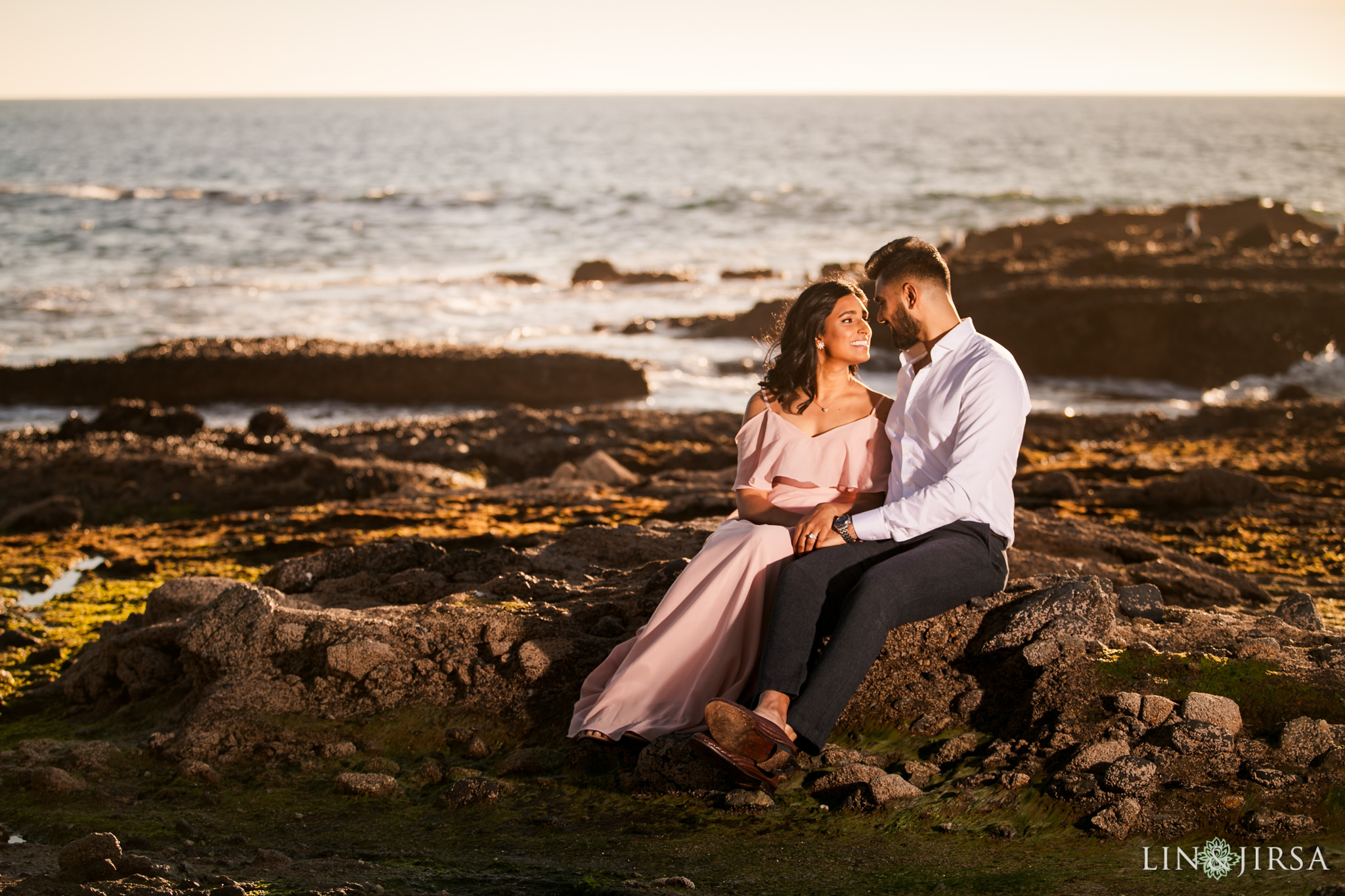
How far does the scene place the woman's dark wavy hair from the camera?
4422 millimetres

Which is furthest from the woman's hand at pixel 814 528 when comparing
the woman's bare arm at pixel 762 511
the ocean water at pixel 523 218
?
the ocean water at pixel 523 218

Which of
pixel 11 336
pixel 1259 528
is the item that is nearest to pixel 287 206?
pixel 11 336

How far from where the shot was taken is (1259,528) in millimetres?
8078

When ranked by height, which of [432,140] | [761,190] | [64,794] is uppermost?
[432,140]

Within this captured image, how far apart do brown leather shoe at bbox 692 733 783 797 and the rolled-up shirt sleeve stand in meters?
0.94

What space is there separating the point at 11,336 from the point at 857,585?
803 inches

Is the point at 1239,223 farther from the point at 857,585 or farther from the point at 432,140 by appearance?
the point at 432,140

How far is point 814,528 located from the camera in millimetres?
4047

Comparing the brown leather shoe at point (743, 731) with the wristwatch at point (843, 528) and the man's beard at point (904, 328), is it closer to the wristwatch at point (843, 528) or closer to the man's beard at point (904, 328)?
the wristwatch at point (843, 528)

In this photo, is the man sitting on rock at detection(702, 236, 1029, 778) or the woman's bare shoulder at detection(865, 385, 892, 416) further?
the woman's bare shoulder at detection(865, 385, 892, 416)

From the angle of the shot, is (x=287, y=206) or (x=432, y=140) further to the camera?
(x=432, y=140)

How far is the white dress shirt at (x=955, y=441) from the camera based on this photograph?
158 inches

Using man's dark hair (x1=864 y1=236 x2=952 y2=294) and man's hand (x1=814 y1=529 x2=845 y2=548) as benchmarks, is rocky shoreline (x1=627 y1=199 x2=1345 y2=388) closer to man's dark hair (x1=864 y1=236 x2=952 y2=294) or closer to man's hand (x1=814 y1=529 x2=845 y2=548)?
man's dark hair (x1=864 y1=236 x2=952 y2=294)

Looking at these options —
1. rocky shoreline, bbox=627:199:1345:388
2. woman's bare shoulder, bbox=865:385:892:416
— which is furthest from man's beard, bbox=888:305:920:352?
rocky shoreline, bbox=627:199:1345:388
